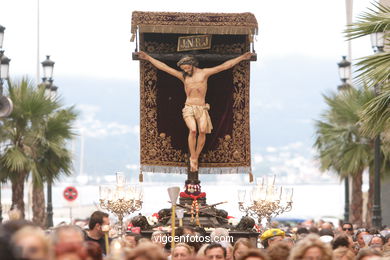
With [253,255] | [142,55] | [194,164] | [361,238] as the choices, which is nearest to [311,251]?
[253,255]

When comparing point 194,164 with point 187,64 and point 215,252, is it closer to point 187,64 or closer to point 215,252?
point 187,64

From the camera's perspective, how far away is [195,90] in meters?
19.9

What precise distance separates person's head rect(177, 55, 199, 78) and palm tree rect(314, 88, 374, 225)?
37.8 ft

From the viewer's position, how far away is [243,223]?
63.2 feet

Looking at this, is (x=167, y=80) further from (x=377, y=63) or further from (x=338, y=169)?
(x=338, y=169)

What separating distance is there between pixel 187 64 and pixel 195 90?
1.53 feet

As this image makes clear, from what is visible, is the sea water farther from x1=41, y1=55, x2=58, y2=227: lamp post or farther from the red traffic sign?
x1=41, y1=55, x2=58, y2=227: lamp post

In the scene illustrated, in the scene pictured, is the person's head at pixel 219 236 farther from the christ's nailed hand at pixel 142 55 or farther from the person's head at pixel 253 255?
the person's head at pixel 253 255

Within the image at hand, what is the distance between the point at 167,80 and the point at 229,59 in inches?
49.4

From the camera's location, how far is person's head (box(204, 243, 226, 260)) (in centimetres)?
1166

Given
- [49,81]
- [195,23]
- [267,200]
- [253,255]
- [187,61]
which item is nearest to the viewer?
[253,255]

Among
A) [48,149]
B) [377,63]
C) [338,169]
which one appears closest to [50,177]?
[48,149]

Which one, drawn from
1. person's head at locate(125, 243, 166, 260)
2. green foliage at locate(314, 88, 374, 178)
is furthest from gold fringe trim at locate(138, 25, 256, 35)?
person's head at locate(125, 243, 166, 260)

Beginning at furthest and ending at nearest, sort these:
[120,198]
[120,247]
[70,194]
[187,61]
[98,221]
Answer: [70,194], [187,61], [120,198], [98,221], [120,247]
